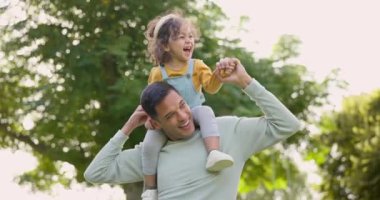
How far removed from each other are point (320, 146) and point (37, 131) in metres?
4.61

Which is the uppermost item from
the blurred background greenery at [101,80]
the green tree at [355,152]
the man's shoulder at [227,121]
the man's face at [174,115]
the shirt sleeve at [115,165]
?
the man's face at [174,115]

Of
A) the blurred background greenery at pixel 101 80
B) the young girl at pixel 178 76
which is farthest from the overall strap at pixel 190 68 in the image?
the blurred background greenery at pixel 101 80

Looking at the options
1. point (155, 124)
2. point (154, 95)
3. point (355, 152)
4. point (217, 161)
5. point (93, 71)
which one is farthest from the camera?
point (355, 152)

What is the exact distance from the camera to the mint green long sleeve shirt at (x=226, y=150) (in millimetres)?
3020

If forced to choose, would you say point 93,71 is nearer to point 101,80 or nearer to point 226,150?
point 101,80

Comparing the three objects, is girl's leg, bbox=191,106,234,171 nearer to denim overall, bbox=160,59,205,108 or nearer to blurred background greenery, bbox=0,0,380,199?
denim overall, bbox=160,59,205,108

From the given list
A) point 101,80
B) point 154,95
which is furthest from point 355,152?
point 154,95

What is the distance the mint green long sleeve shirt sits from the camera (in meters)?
3.02

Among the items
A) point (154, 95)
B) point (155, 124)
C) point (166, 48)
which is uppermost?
point (166, 48)

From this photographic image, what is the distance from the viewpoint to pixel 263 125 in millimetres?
3064

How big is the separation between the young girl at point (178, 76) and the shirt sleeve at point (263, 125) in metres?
0.10

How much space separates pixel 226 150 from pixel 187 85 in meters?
0.30

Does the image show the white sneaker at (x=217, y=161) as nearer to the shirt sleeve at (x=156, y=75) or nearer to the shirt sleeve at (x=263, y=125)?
the shirt sleeve at (x=263, y=125)

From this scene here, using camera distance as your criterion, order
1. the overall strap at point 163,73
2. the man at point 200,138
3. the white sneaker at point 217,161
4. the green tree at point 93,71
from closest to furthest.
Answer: the white sneaker at point 217,161
the man at point 200,138
the overall strap at point 163,73
the green tree at point 93,71
